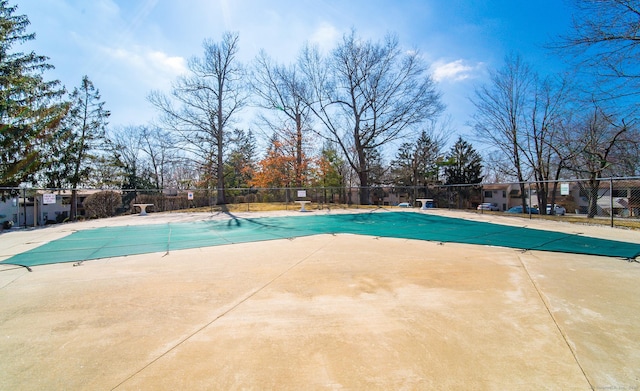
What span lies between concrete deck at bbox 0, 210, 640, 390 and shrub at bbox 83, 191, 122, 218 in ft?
45.2

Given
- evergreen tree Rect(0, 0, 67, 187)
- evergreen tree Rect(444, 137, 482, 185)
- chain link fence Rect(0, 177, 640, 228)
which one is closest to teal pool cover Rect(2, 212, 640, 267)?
chain link fence Rect(0, 177, 640, 228)

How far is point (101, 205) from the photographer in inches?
647

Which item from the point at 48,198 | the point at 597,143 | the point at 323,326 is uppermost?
the point at 597,143

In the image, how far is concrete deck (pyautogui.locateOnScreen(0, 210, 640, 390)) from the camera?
1892mm

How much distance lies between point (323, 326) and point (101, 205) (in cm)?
1874

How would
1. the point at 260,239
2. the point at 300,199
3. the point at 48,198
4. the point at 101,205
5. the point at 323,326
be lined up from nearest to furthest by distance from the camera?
the point at 323,326 < the point at 260,239 < the point at 48,198 < the point at 101,205 < the point at 300,199

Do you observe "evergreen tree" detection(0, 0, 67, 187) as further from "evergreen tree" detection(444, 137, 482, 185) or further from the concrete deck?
"evergreen tree" detection(444, 137, 482, 185)

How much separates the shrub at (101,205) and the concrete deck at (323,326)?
13762 mm

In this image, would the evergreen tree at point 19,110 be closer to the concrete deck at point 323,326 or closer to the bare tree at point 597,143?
the concrete deck at point 323,326

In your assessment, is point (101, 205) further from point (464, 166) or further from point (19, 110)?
point (464, 166)

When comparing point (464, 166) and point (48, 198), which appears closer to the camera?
point (48, 198)

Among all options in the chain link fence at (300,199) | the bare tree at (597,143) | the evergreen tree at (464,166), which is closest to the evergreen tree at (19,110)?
the chain link fence at (300,199)

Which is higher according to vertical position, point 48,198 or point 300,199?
point 48,198

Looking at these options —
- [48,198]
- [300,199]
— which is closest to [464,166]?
[300,199]
